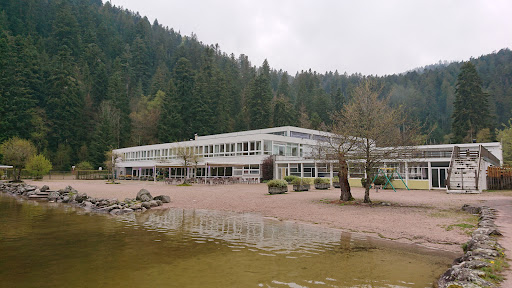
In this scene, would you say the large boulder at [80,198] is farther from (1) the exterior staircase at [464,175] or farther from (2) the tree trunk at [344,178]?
(1) the exterior staircase at [464,175]

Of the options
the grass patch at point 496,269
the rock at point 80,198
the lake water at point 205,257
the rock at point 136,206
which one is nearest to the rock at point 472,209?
the lake water at point 205,257

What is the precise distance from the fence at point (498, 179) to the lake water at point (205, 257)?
2337cm

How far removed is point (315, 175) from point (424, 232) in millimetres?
25448

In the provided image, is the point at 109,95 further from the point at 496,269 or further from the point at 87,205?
the point at 496,269

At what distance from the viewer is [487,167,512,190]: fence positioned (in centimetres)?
2641

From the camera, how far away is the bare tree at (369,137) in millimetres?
15898

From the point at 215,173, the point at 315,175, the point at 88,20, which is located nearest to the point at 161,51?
the point at 88,20

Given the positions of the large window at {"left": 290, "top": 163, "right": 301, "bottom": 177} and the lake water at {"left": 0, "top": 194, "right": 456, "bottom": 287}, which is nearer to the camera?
the lake water at {"left": 0, "top": 194, "right": 456, "bottom": 287}

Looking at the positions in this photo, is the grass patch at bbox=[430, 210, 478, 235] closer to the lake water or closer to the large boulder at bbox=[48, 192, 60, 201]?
the lake water

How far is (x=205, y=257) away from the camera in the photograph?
731cm

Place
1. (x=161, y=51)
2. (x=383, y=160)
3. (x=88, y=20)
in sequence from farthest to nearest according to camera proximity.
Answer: (x=161, y=51)
(x=88, y=20)
(x=383, y=160)

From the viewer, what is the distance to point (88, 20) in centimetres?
9488

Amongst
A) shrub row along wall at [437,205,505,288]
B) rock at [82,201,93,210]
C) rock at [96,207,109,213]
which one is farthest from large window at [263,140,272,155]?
shrub row along wall at [437,205,505,288]

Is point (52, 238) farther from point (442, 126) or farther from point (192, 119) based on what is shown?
point (442, 126)
